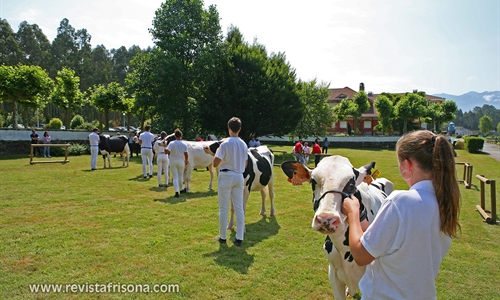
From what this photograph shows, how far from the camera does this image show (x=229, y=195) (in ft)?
20.1

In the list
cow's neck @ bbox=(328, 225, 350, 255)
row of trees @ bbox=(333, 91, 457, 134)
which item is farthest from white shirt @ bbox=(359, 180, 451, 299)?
row of trees @ bbox=(333, 91, 457, 134)

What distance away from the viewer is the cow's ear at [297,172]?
3486 millimetres

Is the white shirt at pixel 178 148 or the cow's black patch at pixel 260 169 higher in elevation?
the white shirt at pixel 178 148

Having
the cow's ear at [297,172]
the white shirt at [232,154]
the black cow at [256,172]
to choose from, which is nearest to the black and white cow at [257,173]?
the black cow at [256,172]

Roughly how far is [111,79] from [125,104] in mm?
35720

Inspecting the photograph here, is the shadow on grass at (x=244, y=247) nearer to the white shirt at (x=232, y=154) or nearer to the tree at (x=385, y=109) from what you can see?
the white shirt at (x=232, y=154)

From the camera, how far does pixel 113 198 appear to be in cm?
1023

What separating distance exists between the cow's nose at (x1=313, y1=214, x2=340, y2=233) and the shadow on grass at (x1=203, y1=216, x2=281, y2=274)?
10.4 ft

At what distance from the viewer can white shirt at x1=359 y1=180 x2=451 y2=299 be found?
1791 millimetres

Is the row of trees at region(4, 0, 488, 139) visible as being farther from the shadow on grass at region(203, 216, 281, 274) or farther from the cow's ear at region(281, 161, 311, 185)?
the cow's ear at region(281, 161, 311, 185)

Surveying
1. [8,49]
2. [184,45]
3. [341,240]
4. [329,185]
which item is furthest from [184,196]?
[8,49]

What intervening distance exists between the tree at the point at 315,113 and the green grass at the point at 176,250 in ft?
79.5

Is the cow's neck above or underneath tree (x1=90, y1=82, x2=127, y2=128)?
underneath

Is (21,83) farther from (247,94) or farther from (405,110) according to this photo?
(405,110)
